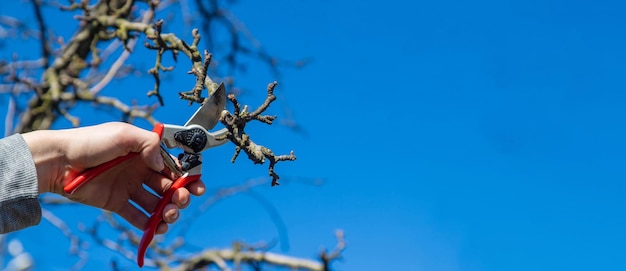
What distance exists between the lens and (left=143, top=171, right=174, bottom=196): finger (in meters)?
2.34

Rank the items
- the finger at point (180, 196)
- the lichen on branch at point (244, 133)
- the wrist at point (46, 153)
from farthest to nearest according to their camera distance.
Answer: the finger at point (180, 196) → the wrist at point (46, 153) → the lichen on branch at point (244, 133)

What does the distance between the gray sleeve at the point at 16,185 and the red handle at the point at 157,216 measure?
0.29 metres

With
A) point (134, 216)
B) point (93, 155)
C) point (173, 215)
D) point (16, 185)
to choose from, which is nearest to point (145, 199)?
point (134, 216)

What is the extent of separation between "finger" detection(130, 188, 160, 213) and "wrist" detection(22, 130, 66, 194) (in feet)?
0.95

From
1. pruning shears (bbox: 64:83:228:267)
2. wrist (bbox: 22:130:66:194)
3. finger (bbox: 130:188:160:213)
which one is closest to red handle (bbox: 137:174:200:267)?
pruning shears (bbox: 64:83:228:267)

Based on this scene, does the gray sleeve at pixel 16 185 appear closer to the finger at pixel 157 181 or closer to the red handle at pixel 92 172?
the red handle at pixel 92 172

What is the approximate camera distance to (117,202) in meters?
2.34

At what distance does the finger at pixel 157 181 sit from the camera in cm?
234

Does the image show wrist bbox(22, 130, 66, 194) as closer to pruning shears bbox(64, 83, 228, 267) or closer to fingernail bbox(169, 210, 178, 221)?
pruning shears bbox(64, 83, 228, 267)

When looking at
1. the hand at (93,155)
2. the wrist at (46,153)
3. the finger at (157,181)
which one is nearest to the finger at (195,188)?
the hand at (93,155)

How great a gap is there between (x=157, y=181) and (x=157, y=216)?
133 millimetres

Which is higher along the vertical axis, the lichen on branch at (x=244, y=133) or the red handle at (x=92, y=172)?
the lichen on branch at (x=244, y=133)

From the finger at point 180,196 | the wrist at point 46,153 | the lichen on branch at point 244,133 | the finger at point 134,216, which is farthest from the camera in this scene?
the finger at point 134,216

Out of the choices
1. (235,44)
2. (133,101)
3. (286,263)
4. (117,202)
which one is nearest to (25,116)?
(133,101)
